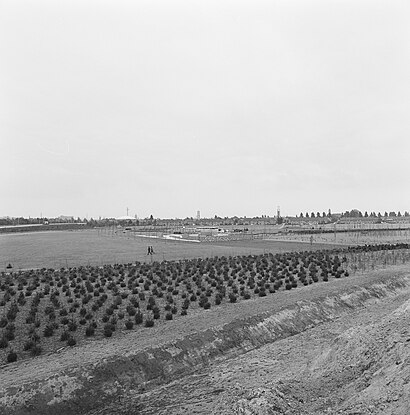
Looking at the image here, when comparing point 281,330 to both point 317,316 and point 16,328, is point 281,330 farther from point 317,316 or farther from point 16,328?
point 16,328

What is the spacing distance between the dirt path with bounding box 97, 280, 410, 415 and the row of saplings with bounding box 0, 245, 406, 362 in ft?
15.7

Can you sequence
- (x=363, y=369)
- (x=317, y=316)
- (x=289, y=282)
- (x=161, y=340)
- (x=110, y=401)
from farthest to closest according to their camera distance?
(x=289, y=282) → (x=317, y=316) → (x=161, y=340) → (x=110, y=401) → (x=363, y=369)

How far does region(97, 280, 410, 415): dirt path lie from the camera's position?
25.4 feet

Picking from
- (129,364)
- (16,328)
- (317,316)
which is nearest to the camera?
(129,364)

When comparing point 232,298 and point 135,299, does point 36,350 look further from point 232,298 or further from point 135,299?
point 232,298

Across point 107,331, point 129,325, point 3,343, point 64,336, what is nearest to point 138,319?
point 129,325

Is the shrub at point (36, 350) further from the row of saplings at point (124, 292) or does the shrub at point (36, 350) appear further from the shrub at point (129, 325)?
the shrub at point (129, 325)

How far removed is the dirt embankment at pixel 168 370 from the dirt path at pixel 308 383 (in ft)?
0.12

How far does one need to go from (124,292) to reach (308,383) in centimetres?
1300

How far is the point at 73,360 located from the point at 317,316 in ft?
34.4

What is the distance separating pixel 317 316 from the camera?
17859mm

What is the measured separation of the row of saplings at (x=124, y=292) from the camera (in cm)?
1552

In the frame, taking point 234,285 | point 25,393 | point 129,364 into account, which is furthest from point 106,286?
point 25,393

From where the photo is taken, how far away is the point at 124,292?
20906 millimetres
